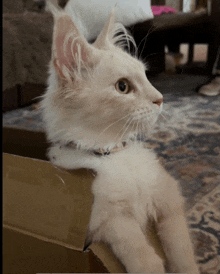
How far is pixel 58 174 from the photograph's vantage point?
45 centimetres

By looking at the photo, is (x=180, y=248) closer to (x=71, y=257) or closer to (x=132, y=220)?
(x=132, y=220)

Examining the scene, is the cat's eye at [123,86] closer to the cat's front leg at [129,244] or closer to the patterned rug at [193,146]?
the patterned rug at [193,146]

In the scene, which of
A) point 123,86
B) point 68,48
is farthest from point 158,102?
point 68,48

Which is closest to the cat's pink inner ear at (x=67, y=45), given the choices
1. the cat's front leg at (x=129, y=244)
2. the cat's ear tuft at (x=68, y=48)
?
the cat's ear tuft at (x=68, y=48)

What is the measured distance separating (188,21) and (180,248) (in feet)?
1.31

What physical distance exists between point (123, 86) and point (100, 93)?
0.04 m

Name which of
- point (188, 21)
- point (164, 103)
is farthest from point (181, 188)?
point (188, 21)

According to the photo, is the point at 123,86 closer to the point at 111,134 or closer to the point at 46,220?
the point at 111,134

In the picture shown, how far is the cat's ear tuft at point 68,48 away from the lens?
43 cm

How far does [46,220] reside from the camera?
0.45 meters

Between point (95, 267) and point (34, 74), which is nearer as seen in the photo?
point (95, 267)

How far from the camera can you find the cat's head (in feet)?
1.51

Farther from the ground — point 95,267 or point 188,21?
point 188,21

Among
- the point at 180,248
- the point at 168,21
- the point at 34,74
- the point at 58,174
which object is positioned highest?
the point at 168,21
